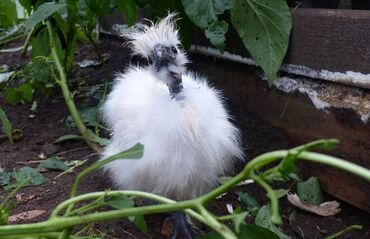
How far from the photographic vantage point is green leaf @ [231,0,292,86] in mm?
2178

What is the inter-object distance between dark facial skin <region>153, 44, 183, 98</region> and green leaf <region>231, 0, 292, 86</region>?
36 cm

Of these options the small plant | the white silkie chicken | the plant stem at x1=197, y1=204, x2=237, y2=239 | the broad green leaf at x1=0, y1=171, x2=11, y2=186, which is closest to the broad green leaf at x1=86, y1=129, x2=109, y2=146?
the white silkie chicken

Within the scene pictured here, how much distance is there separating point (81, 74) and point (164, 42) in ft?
5.30

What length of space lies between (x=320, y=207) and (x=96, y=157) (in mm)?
992

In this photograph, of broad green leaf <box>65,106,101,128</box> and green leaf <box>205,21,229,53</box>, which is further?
broad green leaf <box>65,106,101,128</box>

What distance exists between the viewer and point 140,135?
1.90 m

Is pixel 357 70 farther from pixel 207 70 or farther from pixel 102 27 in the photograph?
pixel 102 27

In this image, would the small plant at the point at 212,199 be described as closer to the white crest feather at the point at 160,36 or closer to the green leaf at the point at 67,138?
the white crest feather at the point at 160,36

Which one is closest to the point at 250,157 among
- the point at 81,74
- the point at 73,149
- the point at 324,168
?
the point at 324,168

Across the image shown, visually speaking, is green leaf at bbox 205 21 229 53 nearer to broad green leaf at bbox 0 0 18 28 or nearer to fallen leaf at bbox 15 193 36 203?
fallen leaf at bbox 15 193 36 203

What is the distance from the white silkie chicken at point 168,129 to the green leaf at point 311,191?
27 cm

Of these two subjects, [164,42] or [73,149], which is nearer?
[164,42]

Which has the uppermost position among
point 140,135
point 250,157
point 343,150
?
point 140,135

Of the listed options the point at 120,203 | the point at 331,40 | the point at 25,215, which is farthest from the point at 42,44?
the point at 120,203
